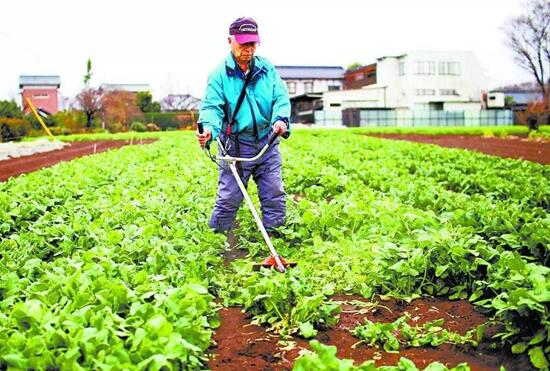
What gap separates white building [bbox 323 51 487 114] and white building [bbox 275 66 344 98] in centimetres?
1632

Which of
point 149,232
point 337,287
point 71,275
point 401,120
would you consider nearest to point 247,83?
point 149,232

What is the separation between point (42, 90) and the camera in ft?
275

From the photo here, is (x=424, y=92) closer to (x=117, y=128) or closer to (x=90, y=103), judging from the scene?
(x=117, y=128)

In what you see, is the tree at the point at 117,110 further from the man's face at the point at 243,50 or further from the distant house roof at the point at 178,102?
the man's face at the point at 243,50

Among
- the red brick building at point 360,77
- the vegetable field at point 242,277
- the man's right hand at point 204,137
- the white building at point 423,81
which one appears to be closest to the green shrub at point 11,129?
the white building at point 423,81

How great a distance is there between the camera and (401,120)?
53250 mm

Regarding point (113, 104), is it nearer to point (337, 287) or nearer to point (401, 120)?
point (401, 120)

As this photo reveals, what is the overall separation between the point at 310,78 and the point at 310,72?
1169 millimetres

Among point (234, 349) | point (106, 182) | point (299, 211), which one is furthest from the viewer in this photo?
point (106, 182)

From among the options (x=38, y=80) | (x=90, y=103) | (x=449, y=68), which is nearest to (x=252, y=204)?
(x=90, y=103)

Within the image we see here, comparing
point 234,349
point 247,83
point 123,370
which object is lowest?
point 234,349

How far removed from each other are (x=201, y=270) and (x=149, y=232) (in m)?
0.82

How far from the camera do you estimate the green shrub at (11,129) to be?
122ft

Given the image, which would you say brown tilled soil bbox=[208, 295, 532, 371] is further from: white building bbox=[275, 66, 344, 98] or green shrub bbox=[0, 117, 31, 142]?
white building bbox=[275, 66, 344, 98]
